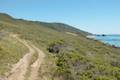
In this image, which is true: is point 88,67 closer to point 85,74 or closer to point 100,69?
point 100,69

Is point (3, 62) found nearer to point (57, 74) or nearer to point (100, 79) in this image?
point (57, 74)

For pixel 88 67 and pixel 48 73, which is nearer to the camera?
pixel 48 73

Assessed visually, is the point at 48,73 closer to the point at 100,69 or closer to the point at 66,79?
the point at 66,79

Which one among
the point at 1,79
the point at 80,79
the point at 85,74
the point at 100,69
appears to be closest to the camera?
the point at 1,79

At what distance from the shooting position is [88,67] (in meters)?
26.1

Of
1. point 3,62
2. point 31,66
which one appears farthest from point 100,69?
point 3,62

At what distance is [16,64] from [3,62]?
1.39m

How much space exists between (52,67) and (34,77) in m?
5.22

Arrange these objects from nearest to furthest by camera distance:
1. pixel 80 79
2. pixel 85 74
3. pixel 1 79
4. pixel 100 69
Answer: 1. pixel 1 79
2. pixel 80 79
3. pixel 85 74
4. pixel 100 69

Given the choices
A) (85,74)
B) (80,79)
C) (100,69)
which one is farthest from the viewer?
(100,69)

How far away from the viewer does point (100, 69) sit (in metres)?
25.6

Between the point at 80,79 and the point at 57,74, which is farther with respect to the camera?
the point at 57,74

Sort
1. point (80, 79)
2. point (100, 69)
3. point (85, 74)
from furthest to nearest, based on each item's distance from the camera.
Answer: point (100, 69)
point (85, 74)
point (80, 79)

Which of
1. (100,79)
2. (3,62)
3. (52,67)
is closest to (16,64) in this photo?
(3,62)
